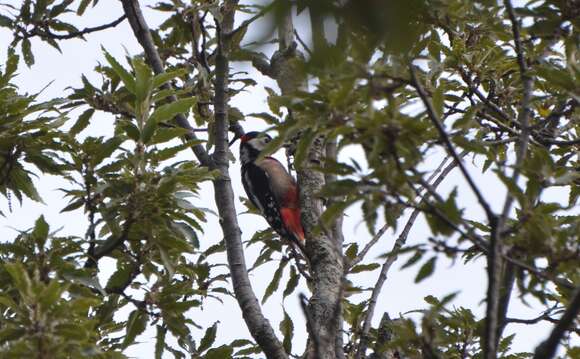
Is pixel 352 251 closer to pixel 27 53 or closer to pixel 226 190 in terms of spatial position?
pixel 226 190

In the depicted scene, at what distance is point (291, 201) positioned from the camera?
23.0 ft

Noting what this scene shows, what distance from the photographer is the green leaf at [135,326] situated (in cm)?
338

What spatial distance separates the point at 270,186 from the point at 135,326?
3864 mm

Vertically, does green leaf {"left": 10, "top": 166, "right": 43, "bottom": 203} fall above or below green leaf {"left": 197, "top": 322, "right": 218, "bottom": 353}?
above

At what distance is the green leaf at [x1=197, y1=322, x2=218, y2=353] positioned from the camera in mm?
3643

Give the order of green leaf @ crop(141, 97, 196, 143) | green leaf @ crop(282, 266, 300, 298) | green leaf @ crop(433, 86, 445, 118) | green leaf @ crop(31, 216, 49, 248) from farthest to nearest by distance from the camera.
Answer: green leaf @ crop(282, 266, 300, 298) < green leaf @ crop(141, 97, 196, 143) < green leaf @ crop(31, 216, 49, 248) < green leaf @ crop(433, 86, 445, 118)

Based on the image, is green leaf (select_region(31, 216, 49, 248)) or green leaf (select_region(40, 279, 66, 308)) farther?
green leaf (select_region(31, 216, 49, 248))

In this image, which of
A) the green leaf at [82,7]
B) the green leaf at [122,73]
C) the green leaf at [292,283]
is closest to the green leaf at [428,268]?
the green leaf at [122,73]

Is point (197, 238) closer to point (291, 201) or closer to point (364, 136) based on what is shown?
point (364, 136)

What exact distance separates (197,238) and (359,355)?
80cm

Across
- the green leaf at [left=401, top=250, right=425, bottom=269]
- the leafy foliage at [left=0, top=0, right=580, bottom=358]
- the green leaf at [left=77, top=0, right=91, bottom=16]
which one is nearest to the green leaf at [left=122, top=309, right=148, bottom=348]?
the leafy foliage at [left=0, top=0, right=580, bottom=358]

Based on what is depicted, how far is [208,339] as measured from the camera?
3.66 meters

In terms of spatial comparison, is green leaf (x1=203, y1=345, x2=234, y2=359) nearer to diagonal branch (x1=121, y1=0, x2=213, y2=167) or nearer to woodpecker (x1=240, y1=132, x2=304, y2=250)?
diagonal branch (x1=121, y1=0, x2=213, y2=167)

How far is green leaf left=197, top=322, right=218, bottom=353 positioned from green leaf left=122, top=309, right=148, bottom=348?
0.34m
